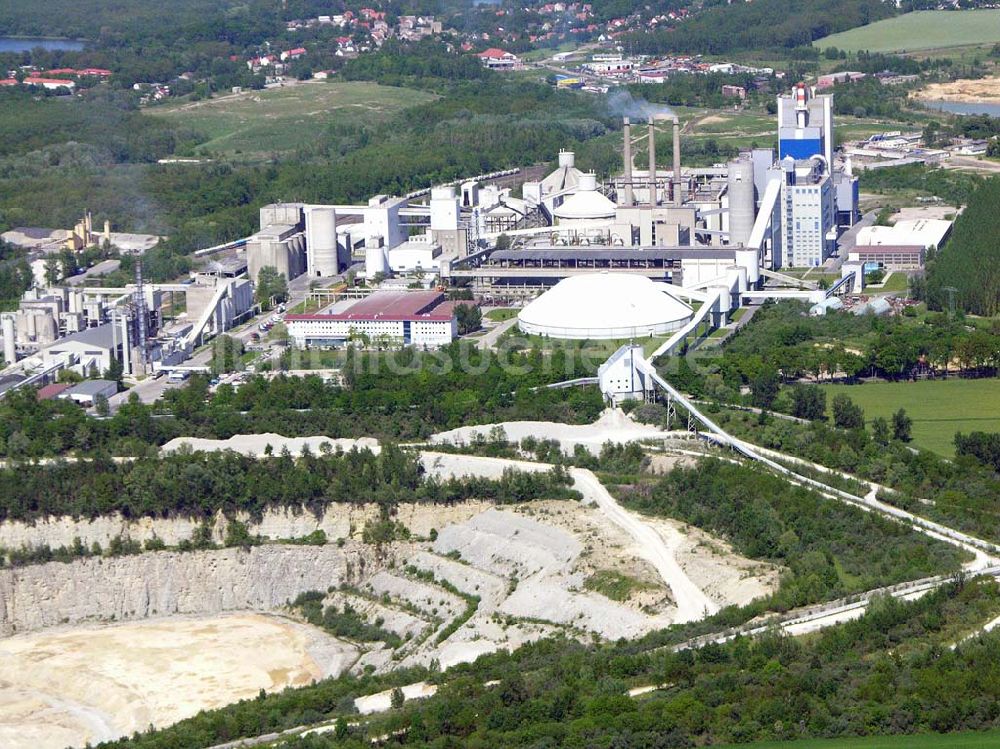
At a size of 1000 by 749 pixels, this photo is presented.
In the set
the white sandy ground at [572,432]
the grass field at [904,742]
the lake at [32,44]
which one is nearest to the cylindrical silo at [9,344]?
the white sandy ground at [572,432]

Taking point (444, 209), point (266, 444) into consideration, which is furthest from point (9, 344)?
point (444, 209)

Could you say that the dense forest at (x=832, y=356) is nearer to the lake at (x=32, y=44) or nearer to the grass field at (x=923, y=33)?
the grass field at (x=923, y=33)

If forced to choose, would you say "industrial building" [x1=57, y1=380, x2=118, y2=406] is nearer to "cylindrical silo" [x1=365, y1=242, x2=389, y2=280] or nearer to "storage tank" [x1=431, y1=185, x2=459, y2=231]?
"cylindrical silo" [x1=365, y1=242, x2=389, y2=280]

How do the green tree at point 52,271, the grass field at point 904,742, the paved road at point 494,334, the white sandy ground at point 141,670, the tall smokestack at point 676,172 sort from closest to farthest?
1. the grass field at point 904,742
2. the white sandy ground at point 141,670
3. the paved road at point 494,334
4. the green tree at point 52,271
5. the tall smokestack at point 676,172

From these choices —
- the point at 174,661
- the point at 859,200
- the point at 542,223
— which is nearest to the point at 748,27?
the point at 859,200

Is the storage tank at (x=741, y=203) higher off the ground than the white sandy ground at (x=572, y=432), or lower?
higher

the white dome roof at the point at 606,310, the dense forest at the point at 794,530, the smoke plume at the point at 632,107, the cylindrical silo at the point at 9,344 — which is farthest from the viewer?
the smoke plume at the point at 632,107
